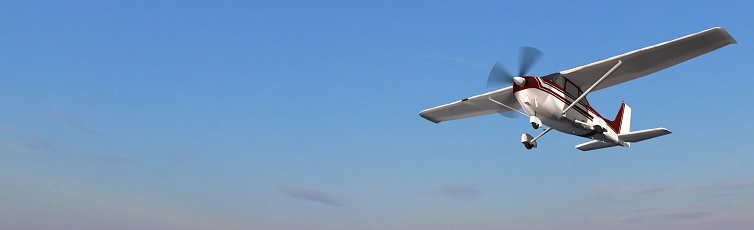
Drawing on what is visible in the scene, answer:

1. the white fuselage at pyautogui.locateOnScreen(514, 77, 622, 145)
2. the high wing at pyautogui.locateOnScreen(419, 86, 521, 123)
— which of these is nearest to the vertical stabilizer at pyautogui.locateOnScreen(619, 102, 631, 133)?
the white fuselage at pyautogui.locateOnScreen(514, 77, 622, 145)

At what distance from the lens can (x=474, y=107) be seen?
1296 inches

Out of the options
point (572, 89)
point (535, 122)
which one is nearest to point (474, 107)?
point (572, 89)

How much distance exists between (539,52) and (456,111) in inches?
319

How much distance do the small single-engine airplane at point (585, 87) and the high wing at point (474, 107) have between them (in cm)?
5

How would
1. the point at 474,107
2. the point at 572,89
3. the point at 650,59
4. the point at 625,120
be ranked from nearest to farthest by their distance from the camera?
the point at 650,59, the point at 572,89, the point at 625,120, the point at 474,107

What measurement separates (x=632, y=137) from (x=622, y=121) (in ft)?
11.5

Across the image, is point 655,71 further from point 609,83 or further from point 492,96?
point 492,96

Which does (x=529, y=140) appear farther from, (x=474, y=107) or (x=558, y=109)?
(x=474, y=107)

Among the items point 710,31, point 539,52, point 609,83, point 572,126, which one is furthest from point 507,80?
point 710,31

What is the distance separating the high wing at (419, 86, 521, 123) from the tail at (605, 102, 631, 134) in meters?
4.53

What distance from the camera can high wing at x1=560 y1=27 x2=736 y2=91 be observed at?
24609 mm

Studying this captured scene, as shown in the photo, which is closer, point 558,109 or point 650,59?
point 558,109

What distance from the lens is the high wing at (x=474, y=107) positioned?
29875 mm

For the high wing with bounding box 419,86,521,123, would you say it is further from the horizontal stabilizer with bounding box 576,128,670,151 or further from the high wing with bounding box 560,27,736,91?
the horizontal stabilizer with bounding box 576,128,670,151
